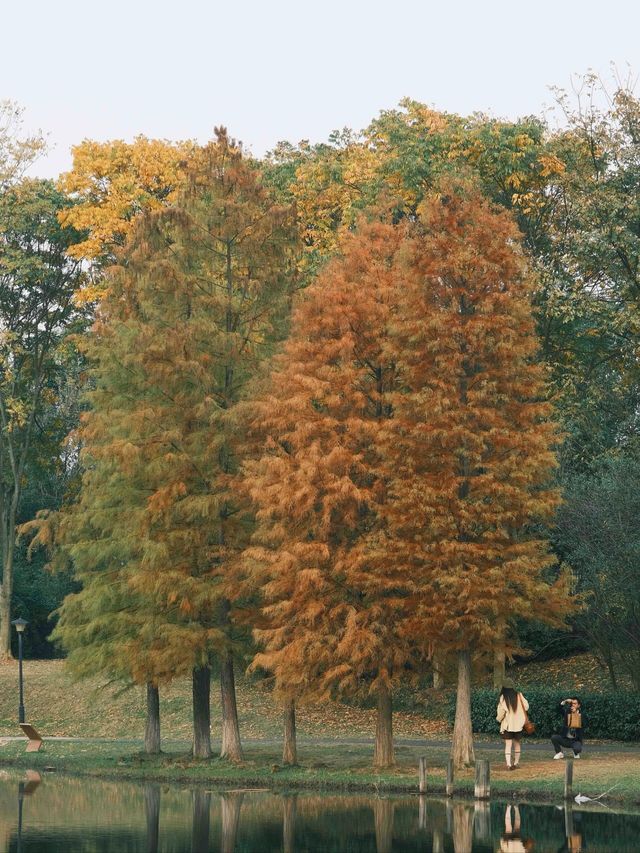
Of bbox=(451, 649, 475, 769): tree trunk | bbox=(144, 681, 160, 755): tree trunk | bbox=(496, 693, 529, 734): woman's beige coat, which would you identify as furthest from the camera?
bbox=(144, 681, 160, 755): tree trunk

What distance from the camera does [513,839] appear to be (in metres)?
22.1

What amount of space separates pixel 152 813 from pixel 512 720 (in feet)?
28.3

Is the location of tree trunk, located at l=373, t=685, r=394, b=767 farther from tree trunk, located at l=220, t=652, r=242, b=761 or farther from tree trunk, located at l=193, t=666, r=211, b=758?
tree trunk, located at l=193, t=666, r=211, b=758

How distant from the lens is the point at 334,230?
47.2 meters

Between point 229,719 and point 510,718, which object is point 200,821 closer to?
point 510,718

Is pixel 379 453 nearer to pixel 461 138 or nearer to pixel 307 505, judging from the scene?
pixel 307 505

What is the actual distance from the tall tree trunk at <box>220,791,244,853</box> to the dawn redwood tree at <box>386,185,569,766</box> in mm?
5317

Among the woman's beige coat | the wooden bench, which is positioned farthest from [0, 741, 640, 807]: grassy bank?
the woman's beige coat

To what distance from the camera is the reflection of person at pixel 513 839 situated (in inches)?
814

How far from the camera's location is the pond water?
21.7 m

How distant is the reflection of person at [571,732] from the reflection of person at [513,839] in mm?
6206

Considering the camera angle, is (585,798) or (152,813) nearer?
(585,798)

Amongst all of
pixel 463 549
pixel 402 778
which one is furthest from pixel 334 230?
pixel 402 778

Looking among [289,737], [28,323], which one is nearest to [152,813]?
[289,737]
